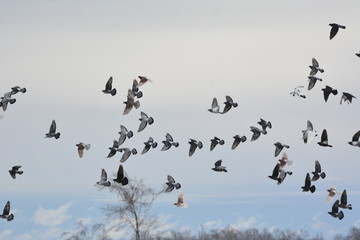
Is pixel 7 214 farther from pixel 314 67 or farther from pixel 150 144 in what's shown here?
pixel 314 67

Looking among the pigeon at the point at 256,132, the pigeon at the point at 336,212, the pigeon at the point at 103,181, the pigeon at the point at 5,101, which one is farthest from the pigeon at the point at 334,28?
the pigeon at the point at 5,101

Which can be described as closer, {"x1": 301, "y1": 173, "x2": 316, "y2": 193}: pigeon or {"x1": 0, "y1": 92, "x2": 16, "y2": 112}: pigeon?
{"x1": 301, "y1": 173, "x2": 316, "y2": 193}: pigeon

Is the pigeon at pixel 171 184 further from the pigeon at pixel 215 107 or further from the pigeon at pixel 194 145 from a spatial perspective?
the pigeon at pixel 215 107

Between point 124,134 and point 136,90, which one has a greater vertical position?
point 136,90

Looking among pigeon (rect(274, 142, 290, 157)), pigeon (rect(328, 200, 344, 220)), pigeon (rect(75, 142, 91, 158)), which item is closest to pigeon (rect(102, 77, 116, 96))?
pigeon (rect(75, 142, 91, 158))

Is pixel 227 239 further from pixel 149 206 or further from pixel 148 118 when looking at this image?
pixel 148 118

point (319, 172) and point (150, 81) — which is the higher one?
point (150, 81)

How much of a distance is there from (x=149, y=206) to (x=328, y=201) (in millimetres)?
28634

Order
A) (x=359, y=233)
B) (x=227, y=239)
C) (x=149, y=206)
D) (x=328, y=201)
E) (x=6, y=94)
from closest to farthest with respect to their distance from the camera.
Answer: (x=328, y=201), (x=6, y=94), (x=149, y=206), (x=227, y=239), (x=359, y=233)

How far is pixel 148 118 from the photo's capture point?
116ft

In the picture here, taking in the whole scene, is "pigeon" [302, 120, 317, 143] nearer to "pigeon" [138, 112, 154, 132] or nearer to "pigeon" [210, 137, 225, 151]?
"pigeon" [210, 137, 225, 151]

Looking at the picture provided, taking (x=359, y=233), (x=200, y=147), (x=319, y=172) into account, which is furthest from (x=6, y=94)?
(x=359, y=233)

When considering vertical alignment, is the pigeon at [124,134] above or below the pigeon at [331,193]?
above

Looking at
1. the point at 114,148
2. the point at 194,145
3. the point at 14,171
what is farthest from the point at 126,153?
the point at 14,171
